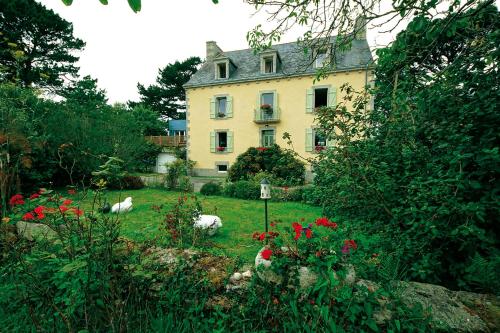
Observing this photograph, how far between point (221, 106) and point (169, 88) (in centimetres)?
2150

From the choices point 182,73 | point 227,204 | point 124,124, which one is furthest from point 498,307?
point 182,73

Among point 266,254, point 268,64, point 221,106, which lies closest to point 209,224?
point 266,254

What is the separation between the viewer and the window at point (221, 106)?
1814cm

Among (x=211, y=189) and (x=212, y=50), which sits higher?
(x=212, y=50)

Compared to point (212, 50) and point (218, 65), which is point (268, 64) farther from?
point (212, 50)

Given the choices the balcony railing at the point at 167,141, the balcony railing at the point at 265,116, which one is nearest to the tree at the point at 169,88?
the balcony railing at the point at 167,141

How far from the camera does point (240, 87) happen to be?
1741cm

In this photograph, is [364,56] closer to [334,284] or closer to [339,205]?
[339,205]

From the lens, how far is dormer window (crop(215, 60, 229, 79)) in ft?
57.9

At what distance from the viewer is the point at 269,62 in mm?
17109

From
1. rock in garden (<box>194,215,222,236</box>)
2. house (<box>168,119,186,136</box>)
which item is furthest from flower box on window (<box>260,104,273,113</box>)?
house (<box>168,119,186,136</box>)

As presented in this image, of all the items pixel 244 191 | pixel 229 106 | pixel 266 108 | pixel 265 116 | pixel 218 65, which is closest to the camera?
pixel 244 191

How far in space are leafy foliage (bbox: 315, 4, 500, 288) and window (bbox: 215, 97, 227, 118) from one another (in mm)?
15541

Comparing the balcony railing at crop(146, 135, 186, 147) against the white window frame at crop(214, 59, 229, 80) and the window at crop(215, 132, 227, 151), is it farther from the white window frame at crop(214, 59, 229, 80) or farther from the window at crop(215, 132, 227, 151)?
the white window frame at crop(214, 59, 229, 80)
